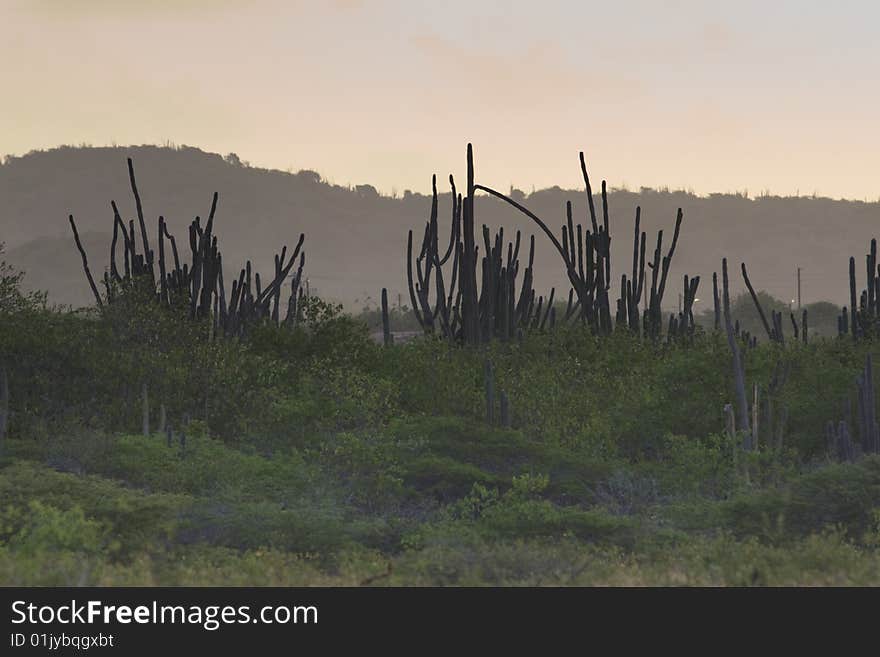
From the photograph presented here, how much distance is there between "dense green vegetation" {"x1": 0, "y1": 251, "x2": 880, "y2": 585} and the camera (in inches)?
428

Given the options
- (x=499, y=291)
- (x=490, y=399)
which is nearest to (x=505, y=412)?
(x=490, y=399)

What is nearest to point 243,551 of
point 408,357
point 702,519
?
point 702,519

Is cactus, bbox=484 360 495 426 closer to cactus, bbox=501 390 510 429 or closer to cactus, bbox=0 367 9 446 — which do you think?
cactus, bbox=501 390 510 429

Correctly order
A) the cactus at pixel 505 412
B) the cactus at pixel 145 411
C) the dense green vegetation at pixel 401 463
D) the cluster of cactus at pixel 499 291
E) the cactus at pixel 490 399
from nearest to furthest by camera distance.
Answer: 1. the dense green vegetation at pixel 401 463
2. the cactus at pixel 505 412
3. the cactus at pixel 145 411
4. the cactus at pixel 490 399
5. the cluster of cactus at pixel 499 291

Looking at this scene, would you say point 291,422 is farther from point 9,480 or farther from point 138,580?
point 138,580

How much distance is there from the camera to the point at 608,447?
1989 cm

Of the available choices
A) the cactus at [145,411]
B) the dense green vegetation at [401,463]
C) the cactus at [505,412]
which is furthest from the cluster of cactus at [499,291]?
the cactus at [145,411]

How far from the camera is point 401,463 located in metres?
17.7

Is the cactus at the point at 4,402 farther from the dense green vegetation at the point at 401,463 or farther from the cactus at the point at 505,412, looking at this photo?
the cactus at the point at 505,412

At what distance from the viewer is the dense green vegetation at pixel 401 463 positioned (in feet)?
35.6

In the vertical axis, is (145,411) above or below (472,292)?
below

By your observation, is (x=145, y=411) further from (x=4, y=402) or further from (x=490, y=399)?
(x=490, y=399)
